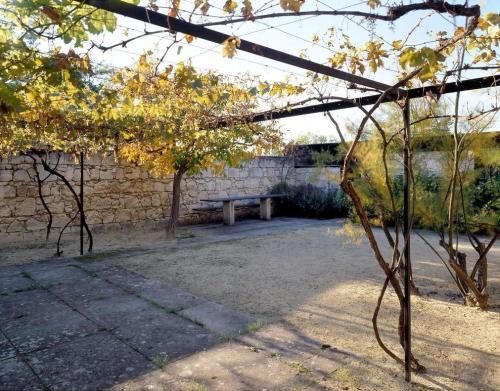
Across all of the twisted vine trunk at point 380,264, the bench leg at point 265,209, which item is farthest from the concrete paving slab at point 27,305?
the bench leg at point 265,209

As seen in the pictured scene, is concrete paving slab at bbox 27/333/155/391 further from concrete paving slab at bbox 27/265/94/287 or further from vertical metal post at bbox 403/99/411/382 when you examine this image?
concrete paving slab at bbox 27/265/94/287

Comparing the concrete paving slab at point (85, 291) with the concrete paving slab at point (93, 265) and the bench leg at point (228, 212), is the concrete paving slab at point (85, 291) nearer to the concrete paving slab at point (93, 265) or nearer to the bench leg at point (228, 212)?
the concrete paving slab at point (93, 265)

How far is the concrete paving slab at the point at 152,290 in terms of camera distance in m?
3.58

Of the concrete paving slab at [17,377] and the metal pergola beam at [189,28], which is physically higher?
the metal pergola beam at [189,28]

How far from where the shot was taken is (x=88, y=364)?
2.41 m

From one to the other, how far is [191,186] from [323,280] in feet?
17.2

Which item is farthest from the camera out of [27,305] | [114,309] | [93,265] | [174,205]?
[174,205]

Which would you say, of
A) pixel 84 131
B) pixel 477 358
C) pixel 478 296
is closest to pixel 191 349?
pixel 477 358

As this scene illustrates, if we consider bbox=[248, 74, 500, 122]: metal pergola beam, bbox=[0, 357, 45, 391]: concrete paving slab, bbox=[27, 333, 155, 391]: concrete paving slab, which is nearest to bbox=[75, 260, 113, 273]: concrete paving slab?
bbox=[27, 333, 155, 391]: concrete paving slab

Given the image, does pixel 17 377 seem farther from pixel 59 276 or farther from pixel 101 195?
pixel 101 195

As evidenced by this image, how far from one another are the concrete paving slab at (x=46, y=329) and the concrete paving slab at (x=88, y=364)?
132mm

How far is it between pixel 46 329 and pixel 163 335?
0.94 metres

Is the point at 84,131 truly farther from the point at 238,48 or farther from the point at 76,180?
the point at 238,48

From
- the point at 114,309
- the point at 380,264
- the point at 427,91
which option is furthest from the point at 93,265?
the point at 427,91
